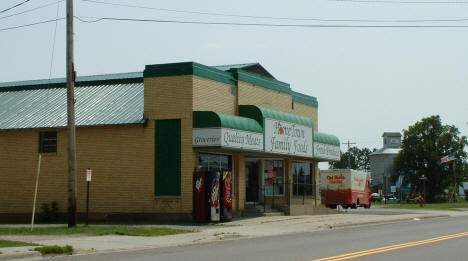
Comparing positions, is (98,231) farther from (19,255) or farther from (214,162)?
(214,162)

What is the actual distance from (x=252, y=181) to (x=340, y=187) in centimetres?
2062

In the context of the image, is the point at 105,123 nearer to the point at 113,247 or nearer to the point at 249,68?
the point at 249,68

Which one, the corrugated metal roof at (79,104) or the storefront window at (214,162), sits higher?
the corrugated metal roof at (79,104)

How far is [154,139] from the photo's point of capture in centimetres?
3023

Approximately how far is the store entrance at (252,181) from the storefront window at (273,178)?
559 mm

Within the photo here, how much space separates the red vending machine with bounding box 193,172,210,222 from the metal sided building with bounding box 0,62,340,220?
25.9 inches

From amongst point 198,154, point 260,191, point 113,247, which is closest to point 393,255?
point 113,247

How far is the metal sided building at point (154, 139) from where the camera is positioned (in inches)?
1171

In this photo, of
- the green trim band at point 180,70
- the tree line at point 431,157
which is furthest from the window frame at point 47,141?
the tree line at point 431,157

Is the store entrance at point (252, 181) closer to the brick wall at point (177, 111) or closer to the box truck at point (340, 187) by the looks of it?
the brick wall at point (177, 111)

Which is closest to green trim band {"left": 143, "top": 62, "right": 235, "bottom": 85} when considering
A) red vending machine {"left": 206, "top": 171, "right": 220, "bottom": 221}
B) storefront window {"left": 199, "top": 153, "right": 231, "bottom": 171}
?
storefront window {"left": 199, "top": 153, "right": 231, "bottom": 171}

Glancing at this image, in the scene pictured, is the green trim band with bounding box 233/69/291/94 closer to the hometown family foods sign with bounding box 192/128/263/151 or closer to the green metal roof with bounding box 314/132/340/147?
the green metal roof with bounding box 314/132/340/147

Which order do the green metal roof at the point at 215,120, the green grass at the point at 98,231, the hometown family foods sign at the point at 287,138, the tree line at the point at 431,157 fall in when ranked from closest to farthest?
1. the green grass at the point at 98,231
2. the green metal roof at the point at 215,120
3. the hometown family foods sign at the point at 287,138
4. the tree line at the point at 431,157

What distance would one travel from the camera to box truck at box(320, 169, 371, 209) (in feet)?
179
